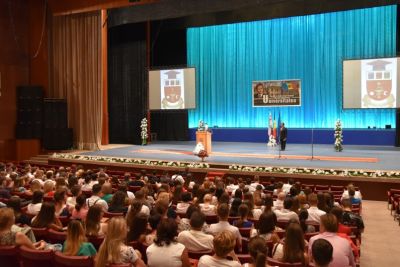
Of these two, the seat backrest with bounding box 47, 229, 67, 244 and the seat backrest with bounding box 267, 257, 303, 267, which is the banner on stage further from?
the seat backrest with bounding box 267, 257, 303, 267

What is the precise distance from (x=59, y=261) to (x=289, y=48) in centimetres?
1984

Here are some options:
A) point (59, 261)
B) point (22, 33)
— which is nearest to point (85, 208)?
point (59, 261)

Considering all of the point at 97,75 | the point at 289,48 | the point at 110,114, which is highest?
the point at 289,48

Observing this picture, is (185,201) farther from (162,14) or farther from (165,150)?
(162,14)

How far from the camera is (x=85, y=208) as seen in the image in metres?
6.13

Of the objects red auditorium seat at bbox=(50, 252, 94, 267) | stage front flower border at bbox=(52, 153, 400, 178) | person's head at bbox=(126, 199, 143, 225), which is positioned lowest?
stage front flower border at bbox=(52, 153, 400, 178)

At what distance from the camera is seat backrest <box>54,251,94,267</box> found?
12.8 feet

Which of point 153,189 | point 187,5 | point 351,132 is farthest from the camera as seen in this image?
point 351,132

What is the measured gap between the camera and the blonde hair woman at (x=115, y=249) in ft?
12.3

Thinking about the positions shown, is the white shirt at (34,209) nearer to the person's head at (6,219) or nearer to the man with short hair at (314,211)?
the person's head at (6,219)

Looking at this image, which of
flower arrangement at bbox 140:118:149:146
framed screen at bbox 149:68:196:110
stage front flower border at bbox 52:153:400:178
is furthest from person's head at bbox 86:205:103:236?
flower arrangement at bbox 140:118:149:146

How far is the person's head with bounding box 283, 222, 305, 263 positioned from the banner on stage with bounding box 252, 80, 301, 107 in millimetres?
16006

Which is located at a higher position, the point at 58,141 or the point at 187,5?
the point at 187,5

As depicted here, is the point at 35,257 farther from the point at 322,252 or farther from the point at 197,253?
the point at 322,252
